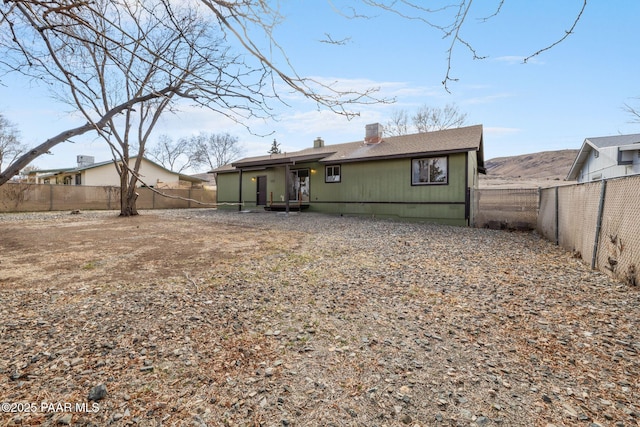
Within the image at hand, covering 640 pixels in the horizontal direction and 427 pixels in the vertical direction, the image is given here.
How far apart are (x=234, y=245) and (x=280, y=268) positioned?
2.46 meters

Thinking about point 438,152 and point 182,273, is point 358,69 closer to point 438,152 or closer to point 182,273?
point 182,273

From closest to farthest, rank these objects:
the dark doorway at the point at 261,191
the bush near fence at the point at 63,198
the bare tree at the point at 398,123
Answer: the bush near fence at the point at 63,198 < the dark doorway at the point at 261,191 < the bare tree at the point at 398,123

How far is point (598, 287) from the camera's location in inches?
156

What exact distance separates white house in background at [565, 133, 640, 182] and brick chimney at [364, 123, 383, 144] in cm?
952

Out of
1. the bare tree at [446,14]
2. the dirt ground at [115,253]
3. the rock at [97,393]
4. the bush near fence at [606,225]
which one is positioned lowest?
the rock at [97,393]

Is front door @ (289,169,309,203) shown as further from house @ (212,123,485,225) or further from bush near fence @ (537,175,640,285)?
bush near fence @ (537,175,640,285)

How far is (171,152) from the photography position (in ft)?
138

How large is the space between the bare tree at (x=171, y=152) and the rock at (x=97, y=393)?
44.4 meters

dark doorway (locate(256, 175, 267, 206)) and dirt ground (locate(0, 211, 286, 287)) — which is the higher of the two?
dark doorway (locate(256, 175, 267, 206))

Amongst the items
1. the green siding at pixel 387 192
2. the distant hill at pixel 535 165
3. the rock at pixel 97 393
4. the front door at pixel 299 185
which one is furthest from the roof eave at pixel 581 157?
the distant hill at pixel 535 165

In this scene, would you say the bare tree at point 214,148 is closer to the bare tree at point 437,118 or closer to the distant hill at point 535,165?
the bare tree at point 437,118

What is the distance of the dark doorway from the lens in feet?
59.1

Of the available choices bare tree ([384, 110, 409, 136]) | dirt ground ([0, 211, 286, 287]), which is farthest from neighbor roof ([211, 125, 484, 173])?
bare tree ([384, 110, 409, 136])

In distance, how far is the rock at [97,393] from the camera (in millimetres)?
1879
